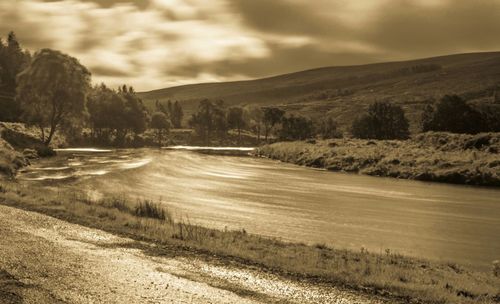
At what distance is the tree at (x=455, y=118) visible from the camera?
110 metres

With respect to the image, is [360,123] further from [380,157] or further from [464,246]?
[464,246]

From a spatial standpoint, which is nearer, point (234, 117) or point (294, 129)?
point (294, 129)

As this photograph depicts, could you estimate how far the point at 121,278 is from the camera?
13.2 meters

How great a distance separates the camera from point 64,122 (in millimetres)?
85938

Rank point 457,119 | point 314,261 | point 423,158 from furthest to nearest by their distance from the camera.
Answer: point 457,119, point 423,158, point 314,261

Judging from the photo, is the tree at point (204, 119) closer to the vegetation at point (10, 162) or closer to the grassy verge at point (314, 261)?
the vegetation at point (10, 162)

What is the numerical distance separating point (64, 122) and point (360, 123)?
4061 inches

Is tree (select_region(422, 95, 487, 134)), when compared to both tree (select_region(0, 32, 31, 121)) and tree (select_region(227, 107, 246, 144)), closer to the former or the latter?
tree (select_region(227, 107, 246, 144))

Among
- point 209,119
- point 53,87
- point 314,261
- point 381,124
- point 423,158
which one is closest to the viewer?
point 314,261

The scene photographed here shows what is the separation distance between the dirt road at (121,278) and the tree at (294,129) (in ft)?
528

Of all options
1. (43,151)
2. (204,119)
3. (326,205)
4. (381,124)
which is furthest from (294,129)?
(326,205)

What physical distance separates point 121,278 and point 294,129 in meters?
169

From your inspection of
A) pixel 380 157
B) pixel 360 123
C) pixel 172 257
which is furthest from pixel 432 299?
pixel 360 123

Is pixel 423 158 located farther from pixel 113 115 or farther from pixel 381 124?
pixel 113 115
